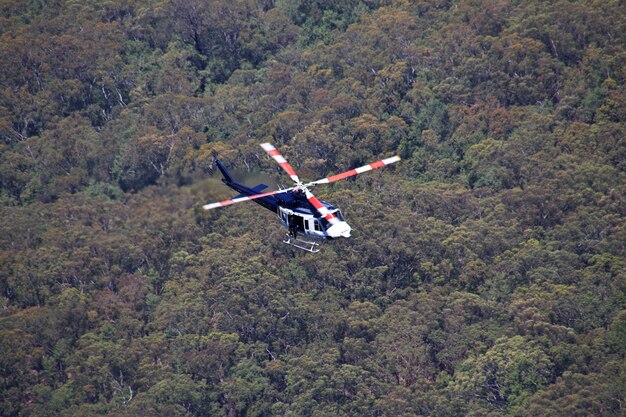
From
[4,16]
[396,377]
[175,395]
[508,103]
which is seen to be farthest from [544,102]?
[4,16]

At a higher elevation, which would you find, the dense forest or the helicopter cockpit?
the helicopter cockpit

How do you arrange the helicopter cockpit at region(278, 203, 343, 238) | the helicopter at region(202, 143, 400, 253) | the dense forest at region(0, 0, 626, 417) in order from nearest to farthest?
the helicopter at region(202, 143, 400, 253) → the helicopter cockpit at region(278, 203, 343, 238) → the dense forest at region(0, 0, 626, 417)

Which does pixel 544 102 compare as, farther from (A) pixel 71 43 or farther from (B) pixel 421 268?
(A) pixel 71 43

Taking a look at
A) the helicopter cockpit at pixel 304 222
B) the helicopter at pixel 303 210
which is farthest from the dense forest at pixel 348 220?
the helicopter cockpit at pixel 304 222

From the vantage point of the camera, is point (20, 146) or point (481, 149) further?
point (20, 146)

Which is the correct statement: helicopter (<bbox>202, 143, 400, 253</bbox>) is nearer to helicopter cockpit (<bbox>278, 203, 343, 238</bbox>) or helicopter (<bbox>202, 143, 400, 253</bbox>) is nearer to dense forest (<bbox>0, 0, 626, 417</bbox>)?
helicopter cockpit (<bbox>278, 203, 343, 238</bbox>)

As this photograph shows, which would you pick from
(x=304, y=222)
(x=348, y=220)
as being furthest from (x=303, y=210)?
(x=348, y=220)

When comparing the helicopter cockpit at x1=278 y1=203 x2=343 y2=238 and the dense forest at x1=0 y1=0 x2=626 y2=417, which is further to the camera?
the dense forest at x1=0 y1=0 x2=626 y2=417

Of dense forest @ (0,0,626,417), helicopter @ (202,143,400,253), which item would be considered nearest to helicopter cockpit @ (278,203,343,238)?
helicopter @ (202,143,400,253)
